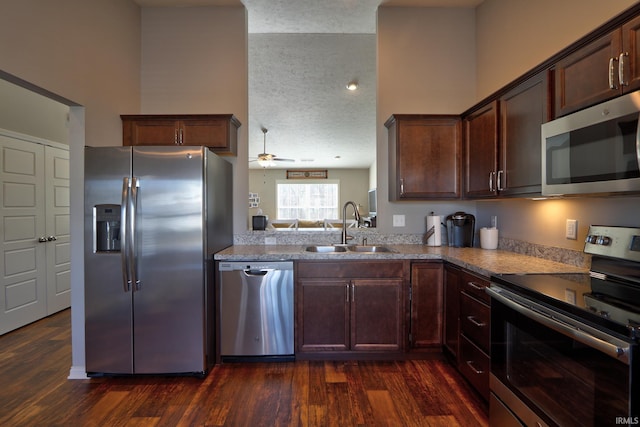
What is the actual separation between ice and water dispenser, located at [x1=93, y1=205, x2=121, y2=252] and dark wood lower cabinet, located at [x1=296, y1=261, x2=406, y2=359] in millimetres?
1316

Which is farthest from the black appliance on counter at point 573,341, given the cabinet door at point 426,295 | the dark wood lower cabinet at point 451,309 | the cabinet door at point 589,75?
the cabinet door at point 426,295

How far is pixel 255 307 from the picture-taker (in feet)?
8.09

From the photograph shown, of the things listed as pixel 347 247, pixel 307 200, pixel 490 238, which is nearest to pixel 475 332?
pixel 490 238

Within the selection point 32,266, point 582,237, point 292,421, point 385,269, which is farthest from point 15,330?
point 582,237

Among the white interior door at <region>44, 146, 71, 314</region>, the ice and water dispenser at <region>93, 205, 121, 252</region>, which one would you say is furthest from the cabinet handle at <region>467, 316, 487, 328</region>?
the white interior door at <region>44, 146, 71, 314</region>

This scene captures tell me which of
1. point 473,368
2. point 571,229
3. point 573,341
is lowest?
point 473,368

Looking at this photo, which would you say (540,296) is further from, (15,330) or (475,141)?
(15,330)

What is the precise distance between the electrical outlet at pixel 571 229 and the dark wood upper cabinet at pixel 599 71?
71cm

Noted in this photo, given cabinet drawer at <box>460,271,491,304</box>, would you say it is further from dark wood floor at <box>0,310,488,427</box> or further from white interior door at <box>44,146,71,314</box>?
white interior door at <box>44,146,71,314</box>

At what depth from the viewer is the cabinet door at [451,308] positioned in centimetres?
225

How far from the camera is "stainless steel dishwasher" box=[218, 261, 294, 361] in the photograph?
97.0 inches

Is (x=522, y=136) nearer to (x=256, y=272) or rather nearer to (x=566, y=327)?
(x=566, y=327)

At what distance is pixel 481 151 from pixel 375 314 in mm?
1490

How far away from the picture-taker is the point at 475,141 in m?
2.54
